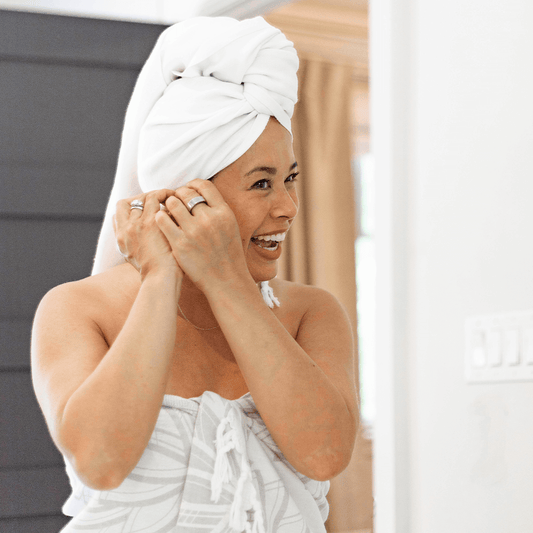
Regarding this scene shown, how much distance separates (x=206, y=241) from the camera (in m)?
0.80

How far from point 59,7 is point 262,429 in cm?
163

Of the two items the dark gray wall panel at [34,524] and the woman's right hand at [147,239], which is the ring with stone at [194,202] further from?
the dark gray wall panel at [34,524]

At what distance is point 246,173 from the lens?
2.85ft

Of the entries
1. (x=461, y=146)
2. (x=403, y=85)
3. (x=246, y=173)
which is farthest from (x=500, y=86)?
(x=246, y=173)

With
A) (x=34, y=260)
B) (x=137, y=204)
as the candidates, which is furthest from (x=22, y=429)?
(x=137, y=204)

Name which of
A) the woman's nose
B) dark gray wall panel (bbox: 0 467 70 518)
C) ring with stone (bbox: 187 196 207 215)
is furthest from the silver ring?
→ dark gray wall panel (bbox: 0 467 70 518)

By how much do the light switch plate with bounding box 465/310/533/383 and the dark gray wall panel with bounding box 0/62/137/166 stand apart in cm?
111

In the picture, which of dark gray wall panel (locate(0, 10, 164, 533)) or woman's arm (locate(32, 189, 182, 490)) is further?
dark gray wall panel (locate(0, 10, 164, 533))

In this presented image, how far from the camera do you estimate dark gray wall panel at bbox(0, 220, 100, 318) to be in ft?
5.59

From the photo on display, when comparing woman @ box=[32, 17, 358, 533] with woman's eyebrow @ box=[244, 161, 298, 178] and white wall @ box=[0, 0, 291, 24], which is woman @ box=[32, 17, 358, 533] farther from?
white wall @ box=[0, 0, 291, 24]

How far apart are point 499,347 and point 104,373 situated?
723 mm

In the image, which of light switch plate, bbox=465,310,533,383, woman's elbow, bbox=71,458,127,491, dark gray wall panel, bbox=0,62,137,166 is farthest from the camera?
dark gray wall panel, bbox=0,62,137,166

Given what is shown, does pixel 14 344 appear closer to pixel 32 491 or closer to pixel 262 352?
pixel 32 491

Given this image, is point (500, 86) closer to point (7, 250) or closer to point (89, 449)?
point (89, 449)
